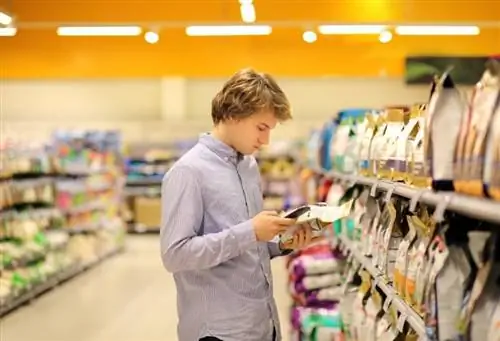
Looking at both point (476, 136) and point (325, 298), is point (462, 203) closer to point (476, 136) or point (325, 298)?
point (476, 136)

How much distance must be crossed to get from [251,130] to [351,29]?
4885mm

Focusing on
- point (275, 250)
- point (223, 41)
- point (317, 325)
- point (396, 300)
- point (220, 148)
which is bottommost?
point (317, 325)

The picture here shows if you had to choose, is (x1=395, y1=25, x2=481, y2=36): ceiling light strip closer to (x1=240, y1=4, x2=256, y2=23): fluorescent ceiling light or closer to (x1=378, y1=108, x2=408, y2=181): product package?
(x1=240, y1=4, x2=256, y2=23): fluorescent ceiling light

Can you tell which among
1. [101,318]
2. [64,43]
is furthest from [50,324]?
[64,43]

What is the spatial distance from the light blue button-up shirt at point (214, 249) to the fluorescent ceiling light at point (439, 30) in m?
4.89

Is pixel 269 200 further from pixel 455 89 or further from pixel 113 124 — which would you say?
pixel 455 89

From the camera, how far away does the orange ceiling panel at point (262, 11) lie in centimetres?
679

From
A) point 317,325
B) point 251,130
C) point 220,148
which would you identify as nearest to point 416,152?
point 251,130

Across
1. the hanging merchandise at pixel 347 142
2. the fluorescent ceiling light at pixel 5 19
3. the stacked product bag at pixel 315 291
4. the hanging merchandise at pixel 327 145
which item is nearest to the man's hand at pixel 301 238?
the hanging merchandise at pixel 347 142

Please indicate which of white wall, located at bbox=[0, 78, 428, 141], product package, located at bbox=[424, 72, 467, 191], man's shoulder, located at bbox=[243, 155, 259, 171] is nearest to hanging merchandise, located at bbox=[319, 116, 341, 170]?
man's shoulder, located at bbox=[243, 155, 259, 171]

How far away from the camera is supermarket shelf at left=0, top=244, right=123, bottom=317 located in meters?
7.70

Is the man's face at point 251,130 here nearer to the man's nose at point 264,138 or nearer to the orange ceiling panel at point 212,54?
the man's nose at point 264,138

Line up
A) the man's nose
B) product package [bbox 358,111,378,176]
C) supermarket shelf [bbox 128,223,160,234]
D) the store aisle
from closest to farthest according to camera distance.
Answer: the man's nose → product package [bbox 358,111,378,176] → the store aisle → supermarket shelf [bbox 128,223,160,234]

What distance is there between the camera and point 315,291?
5.48 meters
